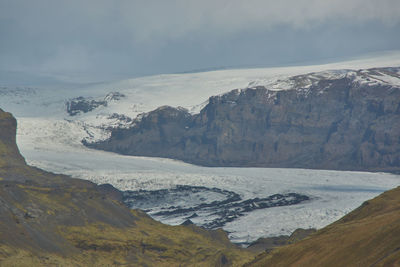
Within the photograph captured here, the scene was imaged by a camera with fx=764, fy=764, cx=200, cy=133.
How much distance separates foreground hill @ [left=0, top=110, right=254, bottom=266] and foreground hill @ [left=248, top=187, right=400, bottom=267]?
26320 millimetres

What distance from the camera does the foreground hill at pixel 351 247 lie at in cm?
5128

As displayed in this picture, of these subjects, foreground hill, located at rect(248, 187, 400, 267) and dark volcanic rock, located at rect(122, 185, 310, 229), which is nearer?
foreground hill, located at rect(248, 187, 400, 267)

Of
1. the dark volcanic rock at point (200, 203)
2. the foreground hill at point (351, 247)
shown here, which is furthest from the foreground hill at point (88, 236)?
the dark volcanic rock at point (200, 203)

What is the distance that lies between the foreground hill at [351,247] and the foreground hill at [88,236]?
2632 centimetres

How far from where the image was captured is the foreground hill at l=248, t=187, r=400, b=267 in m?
51.3

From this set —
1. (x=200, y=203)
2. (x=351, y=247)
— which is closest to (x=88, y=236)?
(x=351, y=247)

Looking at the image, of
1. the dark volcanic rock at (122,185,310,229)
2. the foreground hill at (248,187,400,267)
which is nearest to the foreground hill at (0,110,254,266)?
the foreground hill at (248,187,400,267)

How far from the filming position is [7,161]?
153000 mm

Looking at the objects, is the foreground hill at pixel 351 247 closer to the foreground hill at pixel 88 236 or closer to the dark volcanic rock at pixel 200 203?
the foreground hill at pixel 88 236

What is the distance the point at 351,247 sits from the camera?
5556 cm

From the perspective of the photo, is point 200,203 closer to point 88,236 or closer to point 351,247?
point 88,236

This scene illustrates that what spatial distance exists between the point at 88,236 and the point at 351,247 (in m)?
50.4

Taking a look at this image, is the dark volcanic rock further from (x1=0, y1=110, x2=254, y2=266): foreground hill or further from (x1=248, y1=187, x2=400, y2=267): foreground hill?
(x1=248, y1=187, x2=400, y2=267): foreground hill

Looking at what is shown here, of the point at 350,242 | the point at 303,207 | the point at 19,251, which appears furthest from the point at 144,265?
the point at 303,207
